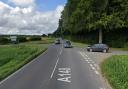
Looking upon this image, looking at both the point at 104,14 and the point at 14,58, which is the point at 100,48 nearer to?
the point at 14,58

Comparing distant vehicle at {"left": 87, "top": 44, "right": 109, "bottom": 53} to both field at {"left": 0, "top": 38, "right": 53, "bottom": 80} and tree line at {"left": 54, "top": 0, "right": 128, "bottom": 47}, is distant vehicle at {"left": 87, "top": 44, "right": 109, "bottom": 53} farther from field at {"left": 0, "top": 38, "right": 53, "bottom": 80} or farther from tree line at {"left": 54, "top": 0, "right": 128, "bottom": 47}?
tree line at {"left": 54, "top": 0, "right": 128, "bottom": 47}

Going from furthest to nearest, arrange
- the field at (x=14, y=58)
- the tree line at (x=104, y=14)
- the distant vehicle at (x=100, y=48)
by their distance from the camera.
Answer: the tree line at (x=104, y=14) < the distant vehicle at (x=100, y=48) < the field at (x=14, y=58)

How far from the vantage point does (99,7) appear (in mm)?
69750

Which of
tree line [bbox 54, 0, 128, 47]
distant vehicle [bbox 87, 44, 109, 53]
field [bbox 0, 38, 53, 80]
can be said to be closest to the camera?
field [bbox 0, 38, 53, 80]

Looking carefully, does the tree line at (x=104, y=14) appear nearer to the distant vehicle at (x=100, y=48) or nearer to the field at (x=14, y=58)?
the distant vehicle at (x=100, y=48)

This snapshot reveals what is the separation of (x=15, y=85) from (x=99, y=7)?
2040 inches

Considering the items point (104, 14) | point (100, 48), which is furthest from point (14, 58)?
point (104, 14)

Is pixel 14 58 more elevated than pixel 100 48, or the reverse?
pixel 100 48

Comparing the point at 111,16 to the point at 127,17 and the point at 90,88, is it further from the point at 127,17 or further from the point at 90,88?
the point at 90,88

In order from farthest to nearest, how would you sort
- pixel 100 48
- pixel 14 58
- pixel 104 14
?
pixel 104 14, pixel 100 48, pixel 14 58

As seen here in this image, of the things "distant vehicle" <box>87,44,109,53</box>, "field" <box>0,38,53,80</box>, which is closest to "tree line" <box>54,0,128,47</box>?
"distant vehicle" <box>87,44,109,53</box>

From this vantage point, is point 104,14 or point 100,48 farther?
point 104,14

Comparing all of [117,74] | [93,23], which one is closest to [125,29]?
[93,23]

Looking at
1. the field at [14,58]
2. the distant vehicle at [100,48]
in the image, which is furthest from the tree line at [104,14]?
the field at [14,58]
